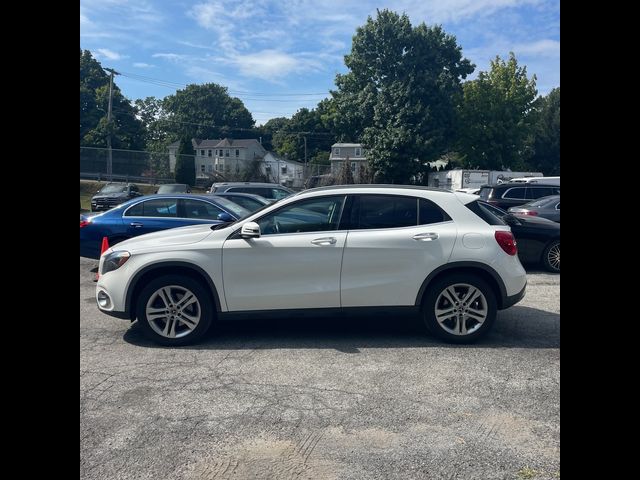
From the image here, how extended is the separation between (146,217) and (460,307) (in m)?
6.28

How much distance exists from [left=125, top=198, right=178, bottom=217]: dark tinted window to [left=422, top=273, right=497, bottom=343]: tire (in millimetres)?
6003

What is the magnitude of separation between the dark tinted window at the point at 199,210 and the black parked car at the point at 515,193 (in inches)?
363

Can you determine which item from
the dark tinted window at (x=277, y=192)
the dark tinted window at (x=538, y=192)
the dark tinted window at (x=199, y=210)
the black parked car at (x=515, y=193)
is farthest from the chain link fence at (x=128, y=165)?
the dark tinted window at (x=199, y=210)

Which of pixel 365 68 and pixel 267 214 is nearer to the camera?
pixel 267 214

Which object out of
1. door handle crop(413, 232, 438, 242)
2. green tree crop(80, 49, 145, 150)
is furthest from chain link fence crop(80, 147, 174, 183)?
door handle crop(413, 232, 438, 242)

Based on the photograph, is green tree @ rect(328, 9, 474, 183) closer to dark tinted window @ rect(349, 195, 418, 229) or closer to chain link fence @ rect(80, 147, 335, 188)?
chain link fence @ rect(80, 147, 335, 188)

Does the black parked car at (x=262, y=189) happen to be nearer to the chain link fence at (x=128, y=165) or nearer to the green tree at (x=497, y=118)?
the chain link fence at (x=128, y=165)

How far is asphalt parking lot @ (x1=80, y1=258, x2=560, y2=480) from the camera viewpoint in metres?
3.31

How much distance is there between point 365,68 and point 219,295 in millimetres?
45584
